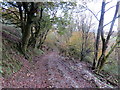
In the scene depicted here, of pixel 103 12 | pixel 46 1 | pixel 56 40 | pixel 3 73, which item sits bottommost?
pixel 56 40

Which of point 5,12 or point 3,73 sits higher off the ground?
point 5,12

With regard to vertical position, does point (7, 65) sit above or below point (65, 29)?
below

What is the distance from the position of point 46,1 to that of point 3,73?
17.2 ft

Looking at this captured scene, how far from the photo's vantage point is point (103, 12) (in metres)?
8.28

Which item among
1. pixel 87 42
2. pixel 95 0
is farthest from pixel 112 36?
pixel 87 42

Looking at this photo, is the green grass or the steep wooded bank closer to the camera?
the green grass

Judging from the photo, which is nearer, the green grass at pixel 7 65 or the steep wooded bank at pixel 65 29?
A: the green grass at pixel 7 65

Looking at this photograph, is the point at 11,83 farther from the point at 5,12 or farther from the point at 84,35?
the point at 84,35

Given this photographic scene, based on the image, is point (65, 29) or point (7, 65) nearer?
point (7, 65)

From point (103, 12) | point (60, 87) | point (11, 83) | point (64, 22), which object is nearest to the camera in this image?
point (11, 83)

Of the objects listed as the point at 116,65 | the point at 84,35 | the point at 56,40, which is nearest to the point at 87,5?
the point at 84,35

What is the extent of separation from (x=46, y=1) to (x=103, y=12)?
15.5 feet

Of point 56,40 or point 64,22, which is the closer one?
point 64,22

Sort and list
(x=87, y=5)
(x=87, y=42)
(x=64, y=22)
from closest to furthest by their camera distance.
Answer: (x=87, y=5), (x=64, y=22), (x=87, y=42)
